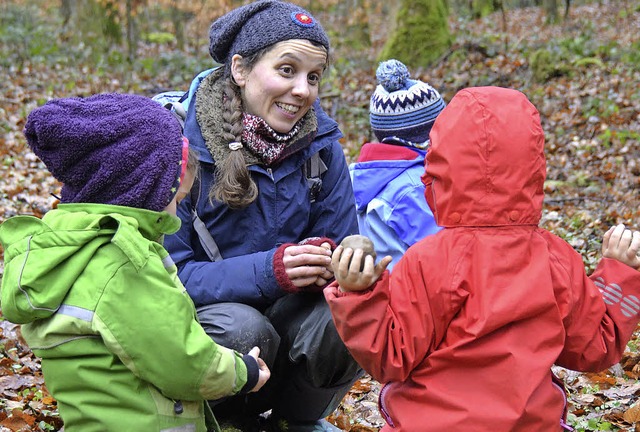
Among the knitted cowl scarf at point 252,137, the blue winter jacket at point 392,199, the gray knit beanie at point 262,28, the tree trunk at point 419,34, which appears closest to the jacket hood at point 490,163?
the knitted cowl scarf at point 252,137

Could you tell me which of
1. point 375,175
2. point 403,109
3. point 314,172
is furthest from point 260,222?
point 403,109

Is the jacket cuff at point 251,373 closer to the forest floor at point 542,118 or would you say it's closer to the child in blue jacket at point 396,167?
the forest floor at point 542,118

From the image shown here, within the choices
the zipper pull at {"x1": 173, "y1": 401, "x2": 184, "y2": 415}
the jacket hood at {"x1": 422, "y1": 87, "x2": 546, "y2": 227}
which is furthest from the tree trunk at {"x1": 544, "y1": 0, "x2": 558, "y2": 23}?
the zipper pull at {"x1": 173, "y1": 401, "x2": 184, "y2": 415}

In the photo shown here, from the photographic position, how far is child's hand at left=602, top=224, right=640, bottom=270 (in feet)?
8.85

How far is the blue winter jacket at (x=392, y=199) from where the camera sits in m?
4.16

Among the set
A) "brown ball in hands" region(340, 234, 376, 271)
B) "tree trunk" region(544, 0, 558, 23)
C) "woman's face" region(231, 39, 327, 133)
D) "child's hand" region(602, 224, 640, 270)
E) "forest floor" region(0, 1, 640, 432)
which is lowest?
"tree trunk" region(544, 0, 558, 23)

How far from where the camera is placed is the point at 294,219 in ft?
11.7

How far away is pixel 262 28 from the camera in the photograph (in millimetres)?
3504

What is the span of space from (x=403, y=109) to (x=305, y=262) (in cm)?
162

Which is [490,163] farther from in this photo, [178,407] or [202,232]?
[202,232]

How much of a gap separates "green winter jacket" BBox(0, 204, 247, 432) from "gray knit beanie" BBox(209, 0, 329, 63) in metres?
1.26

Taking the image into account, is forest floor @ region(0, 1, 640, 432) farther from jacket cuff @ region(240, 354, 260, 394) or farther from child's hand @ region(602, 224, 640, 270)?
jacket cuff @ region(240, 354, 260, 394)

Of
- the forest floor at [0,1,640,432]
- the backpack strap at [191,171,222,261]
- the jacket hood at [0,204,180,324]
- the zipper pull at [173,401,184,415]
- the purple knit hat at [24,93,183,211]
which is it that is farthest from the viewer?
the forest floor at [0,1,640,432]

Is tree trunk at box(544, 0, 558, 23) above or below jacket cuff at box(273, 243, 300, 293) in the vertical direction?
below
